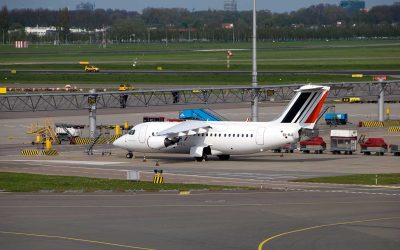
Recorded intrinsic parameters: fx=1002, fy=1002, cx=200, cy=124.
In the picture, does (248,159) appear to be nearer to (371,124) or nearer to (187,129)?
(187,129)

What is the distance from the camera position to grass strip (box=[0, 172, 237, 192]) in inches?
2500

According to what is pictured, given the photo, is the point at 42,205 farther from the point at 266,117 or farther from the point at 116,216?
the point at 266,117

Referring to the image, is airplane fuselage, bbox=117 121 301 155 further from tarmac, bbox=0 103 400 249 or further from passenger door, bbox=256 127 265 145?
tarmac, bbox=0 103 400 249

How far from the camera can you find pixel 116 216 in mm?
50281

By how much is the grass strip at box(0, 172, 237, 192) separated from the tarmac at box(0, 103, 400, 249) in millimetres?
2309

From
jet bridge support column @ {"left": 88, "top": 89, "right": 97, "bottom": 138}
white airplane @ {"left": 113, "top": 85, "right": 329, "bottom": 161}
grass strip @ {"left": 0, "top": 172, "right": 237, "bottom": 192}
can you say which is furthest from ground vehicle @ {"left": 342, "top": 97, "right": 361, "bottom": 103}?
grass strip @ {"left": 0, "top": 172, "right": 237, "bottom": 192}

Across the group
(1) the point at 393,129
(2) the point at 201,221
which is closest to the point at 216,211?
(2) the point at 201,221

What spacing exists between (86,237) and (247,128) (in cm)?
4463

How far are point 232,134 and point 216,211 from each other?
35373 millimetres

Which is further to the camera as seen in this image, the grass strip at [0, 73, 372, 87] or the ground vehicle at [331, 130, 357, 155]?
the grass strip at [0, 73, 372, 87]

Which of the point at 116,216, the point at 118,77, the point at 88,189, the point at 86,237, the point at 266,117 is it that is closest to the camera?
the point at 86,237

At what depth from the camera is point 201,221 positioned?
48594 millimetres

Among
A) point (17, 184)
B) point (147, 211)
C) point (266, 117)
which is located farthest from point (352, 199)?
point (266, 117)

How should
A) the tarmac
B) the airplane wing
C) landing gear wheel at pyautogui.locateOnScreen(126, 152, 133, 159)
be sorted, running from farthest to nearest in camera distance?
landing gear wheel at pyautogui.locateOnScreen(126, 152, 133, 159), the airplane wing, the tarmac
